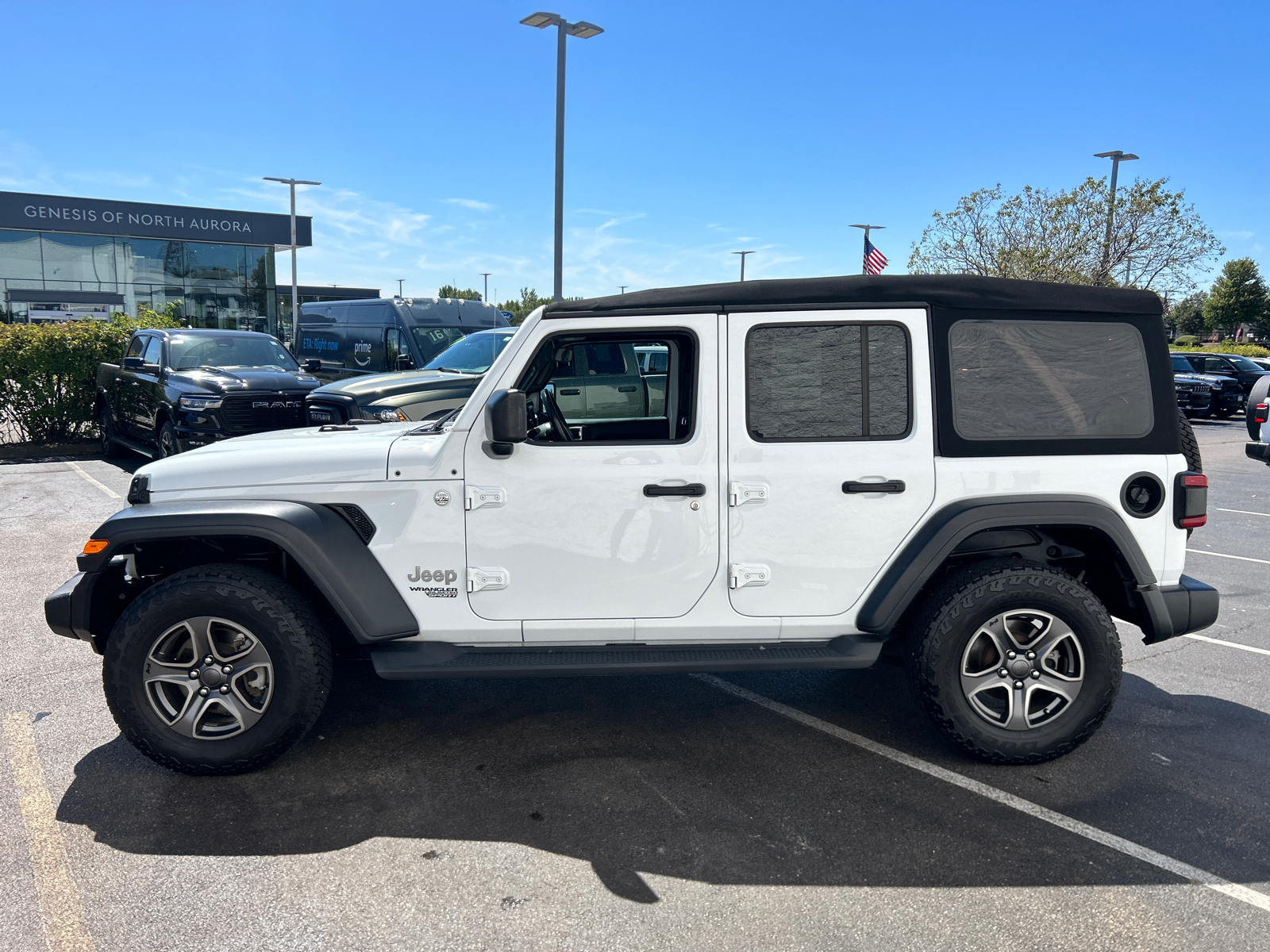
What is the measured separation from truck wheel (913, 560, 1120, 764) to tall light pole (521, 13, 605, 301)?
11197mm

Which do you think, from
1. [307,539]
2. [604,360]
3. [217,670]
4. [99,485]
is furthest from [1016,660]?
[99,485]

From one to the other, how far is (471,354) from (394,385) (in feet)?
4.41

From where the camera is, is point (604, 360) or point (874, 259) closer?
point (604, 360)

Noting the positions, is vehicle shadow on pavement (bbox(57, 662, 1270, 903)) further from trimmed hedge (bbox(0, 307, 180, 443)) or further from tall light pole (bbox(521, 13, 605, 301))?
trimmed hedge (bbox(0, 307, 180, 443))

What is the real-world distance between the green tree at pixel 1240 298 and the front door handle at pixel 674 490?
73640 millimetres

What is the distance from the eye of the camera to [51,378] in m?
14.0

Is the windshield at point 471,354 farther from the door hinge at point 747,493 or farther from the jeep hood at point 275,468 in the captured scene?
the door hinge at point 747,493

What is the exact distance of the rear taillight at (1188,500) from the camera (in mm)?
3797

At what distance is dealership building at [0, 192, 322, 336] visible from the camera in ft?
124

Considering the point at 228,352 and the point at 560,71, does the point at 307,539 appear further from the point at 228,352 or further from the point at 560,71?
the point at 560,71

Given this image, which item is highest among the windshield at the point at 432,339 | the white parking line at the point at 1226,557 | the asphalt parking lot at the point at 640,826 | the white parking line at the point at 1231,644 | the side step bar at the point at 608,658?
the windshield at the point at 432,339

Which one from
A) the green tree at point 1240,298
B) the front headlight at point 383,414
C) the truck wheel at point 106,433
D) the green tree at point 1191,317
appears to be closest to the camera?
the front headlight at point 383,414

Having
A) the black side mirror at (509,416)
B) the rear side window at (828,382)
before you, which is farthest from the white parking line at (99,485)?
the rear side window at (828,382)

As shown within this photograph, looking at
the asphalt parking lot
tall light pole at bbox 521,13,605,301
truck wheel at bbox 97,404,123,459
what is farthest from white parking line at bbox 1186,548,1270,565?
truck wheel at bbox 97,404,123,459
